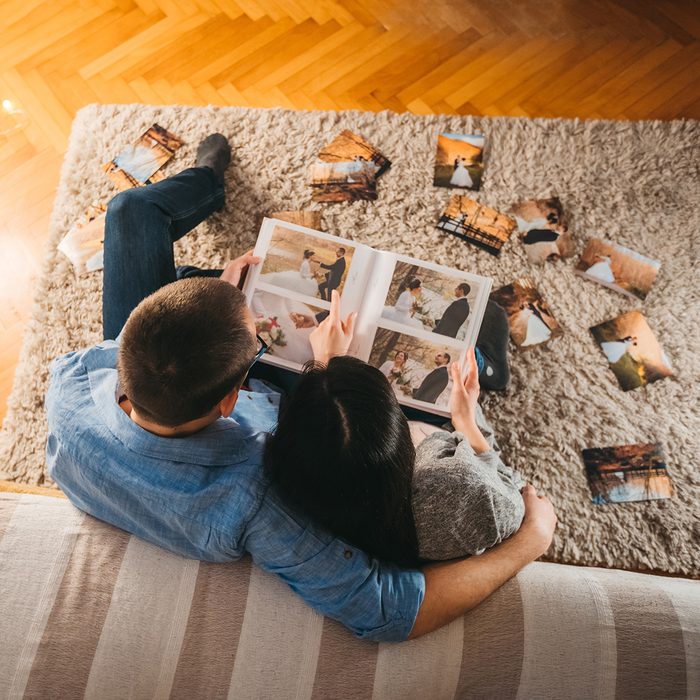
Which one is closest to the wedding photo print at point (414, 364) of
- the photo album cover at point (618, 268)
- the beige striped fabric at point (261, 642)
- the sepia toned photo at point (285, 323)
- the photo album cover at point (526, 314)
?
the sepia toned photo at point (285, 323)

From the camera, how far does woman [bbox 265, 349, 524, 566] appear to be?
0.68 m

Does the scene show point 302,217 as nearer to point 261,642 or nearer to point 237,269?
point 237,269

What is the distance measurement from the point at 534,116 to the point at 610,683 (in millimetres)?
1321

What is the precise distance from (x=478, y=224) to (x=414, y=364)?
487mm

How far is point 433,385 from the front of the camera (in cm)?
109

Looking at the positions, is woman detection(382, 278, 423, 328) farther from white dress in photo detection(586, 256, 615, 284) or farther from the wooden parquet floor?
the wooden parquet floor

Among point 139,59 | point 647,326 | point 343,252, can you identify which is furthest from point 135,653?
point 139,59

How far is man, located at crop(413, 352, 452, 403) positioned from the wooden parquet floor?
80cm

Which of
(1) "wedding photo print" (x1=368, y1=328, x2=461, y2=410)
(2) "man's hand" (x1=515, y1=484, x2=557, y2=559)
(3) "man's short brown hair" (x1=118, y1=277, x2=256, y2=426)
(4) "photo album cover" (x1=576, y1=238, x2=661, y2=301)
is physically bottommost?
(4) "photo album cover" (x1=576, y1=238, x2=661, y2=301)

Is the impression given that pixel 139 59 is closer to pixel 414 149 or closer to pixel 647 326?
pixel 414 149

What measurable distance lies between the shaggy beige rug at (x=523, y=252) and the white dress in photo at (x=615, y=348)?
0.03 metres

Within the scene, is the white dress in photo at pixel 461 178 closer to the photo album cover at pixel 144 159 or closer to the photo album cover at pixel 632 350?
the photo album cover at pixel 632 350

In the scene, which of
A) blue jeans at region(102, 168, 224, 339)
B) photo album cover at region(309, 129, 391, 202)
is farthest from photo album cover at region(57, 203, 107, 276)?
photo album cover at region(309, 129, 391, 202)

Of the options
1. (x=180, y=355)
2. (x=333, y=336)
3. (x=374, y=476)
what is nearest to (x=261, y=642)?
(x=374, y=476)
